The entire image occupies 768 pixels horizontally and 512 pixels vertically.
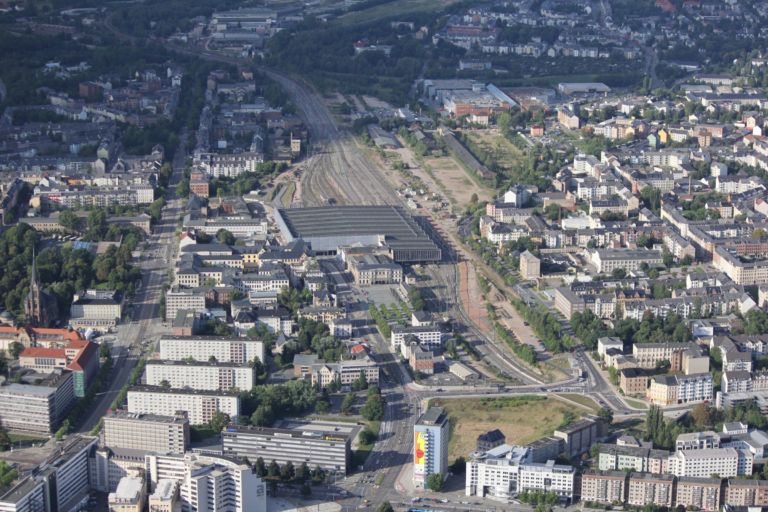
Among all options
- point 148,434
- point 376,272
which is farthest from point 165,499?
point 376,272

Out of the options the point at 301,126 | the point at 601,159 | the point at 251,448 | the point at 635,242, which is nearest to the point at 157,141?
the point at 301,126

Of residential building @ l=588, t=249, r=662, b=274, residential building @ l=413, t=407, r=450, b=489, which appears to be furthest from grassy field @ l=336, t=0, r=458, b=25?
residential building @ l=413, t=407, r=450, b=489

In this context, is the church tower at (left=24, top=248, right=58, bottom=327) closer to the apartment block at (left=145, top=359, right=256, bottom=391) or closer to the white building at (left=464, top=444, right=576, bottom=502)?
the apartment block at (left=145, top=359, right=256, bottom=391)

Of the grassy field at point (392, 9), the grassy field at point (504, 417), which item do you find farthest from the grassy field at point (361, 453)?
the grassy field at point (392, 9)

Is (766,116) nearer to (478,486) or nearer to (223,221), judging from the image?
(223,221)

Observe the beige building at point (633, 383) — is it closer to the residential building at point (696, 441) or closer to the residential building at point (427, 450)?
the residential building at point (696, 441)

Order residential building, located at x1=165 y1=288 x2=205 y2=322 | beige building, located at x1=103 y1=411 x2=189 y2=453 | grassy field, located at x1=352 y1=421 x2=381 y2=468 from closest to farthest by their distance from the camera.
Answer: beige building, located at x1=103 y1=411 x2=189 y2=453, grassy field, located at x1=352 y1=421 x2=381 y2=468, residential building, located at x1=165 y1=288 x2=205 y2=322

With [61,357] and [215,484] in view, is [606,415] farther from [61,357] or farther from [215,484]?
[61,357]
